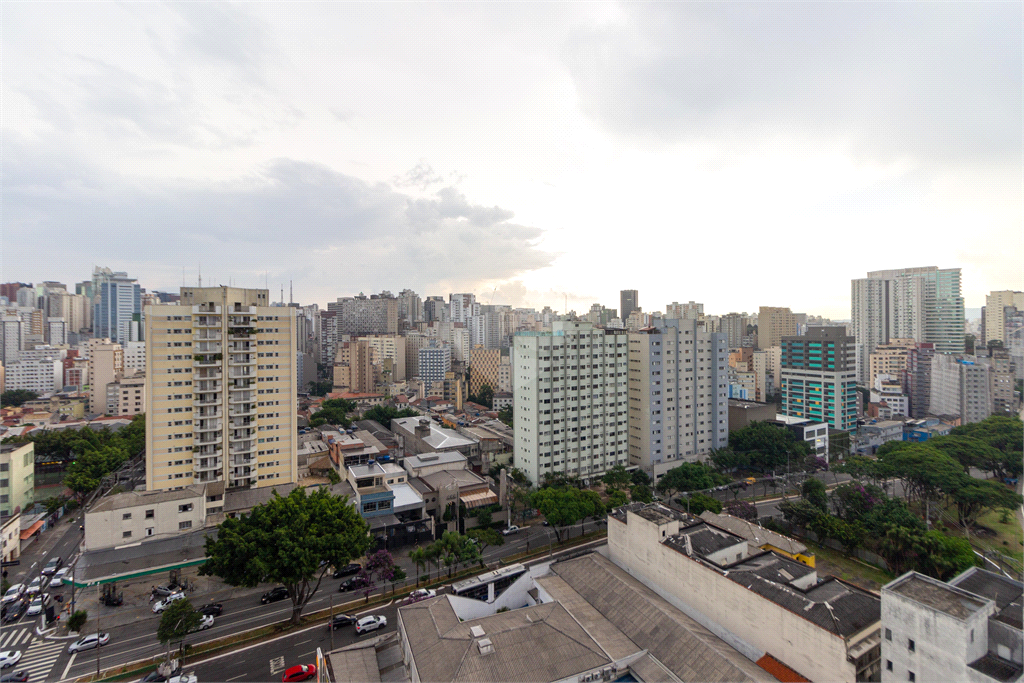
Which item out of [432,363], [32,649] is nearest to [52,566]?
[32,649]

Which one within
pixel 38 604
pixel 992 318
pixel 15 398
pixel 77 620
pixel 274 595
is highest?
pixel 992 318

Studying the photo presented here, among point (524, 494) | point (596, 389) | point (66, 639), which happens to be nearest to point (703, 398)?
point (596, 389)

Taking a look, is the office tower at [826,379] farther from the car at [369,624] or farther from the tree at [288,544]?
the tree at [288,544]

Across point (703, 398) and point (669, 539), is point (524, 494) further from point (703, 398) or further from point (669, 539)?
point (703, 398)

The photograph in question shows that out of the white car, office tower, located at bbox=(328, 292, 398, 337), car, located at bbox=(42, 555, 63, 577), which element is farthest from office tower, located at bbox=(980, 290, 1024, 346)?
office tower, located at bbox=(328, 292, 398, 337)

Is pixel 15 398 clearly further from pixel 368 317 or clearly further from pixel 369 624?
pixel 369 624
